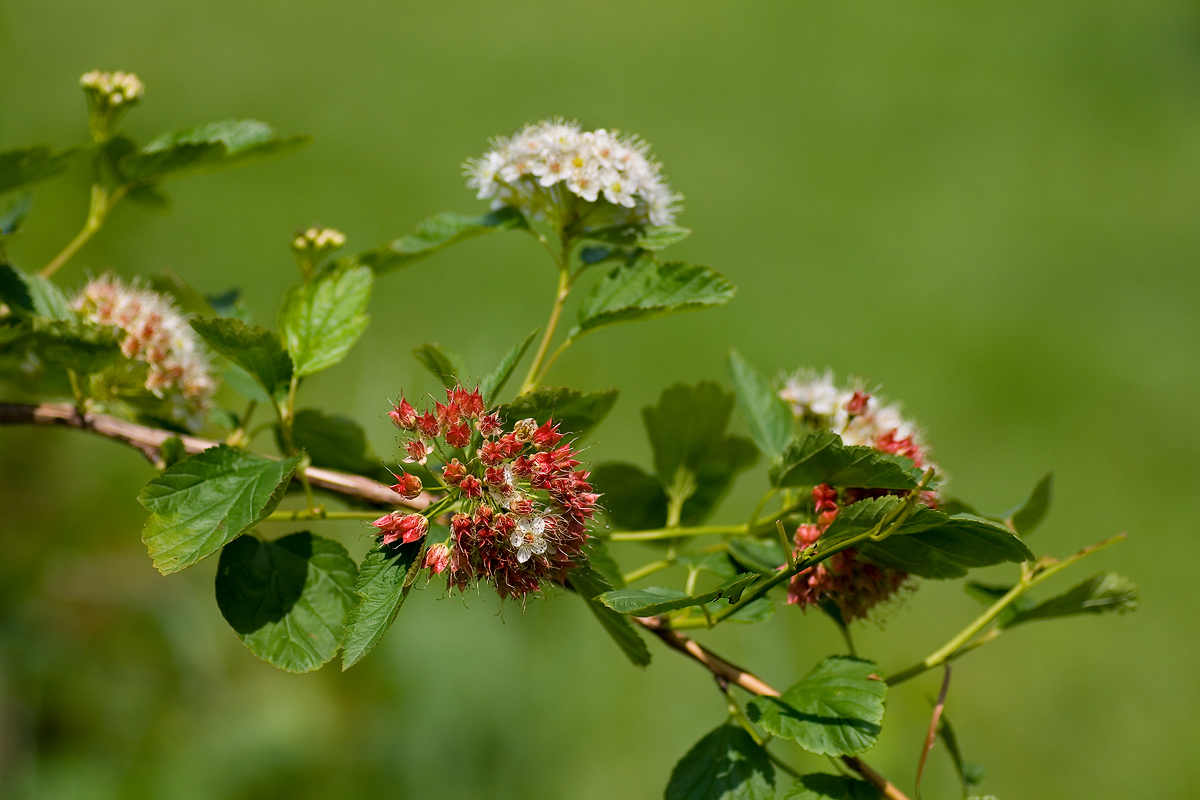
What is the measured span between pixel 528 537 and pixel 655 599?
0.34ft

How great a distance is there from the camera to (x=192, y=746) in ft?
8.07

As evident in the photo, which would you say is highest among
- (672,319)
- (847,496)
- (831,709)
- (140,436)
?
(847,496)

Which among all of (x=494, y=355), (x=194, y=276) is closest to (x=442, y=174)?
(x=194, y=276)

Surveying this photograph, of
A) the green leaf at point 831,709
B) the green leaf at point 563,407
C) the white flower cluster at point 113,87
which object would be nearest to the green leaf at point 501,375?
the green leaf at point 563,407

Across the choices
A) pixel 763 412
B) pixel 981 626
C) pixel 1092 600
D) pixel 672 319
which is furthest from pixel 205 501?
pixel 672 319

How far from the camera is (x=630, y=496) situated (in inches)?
42.6

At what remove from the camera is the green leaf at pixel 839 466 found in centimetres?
78

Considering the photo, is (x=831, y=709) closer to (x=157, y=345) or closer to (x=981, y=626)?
(x=981, y=626)

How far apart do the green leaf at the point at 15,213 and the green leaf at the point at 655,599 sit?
814 millimetres

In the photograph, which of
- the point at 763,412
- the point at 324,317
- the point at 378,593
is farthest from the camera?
the point at 763,412

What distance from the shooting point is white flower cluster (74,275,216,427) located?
1.07 m

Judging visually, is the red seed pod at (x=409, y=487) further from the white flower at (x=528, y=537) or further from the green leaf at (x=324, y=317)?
the green leaf at (x=324, y=317)

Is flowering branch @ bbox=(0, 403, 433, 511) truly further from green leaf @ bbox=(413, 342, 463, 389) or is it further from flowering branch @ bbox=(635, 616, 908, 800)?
flowering branch @ bbox=(635, 616, 908, 800)

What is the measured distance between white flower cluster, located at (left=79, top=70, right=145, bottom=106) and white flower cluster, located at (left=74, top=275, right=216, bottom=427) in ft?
0.68
